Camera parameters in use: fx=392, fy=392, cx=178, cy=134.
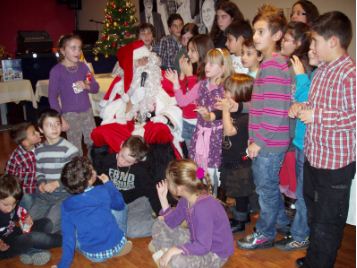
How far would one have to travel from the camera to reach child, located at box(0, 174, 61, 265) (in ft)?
8.00

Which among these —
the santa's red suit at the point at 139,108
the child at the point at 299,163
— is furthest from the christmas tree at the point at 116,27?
the child at the point at 299,163

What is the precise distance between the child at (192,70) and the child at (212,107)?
20cm

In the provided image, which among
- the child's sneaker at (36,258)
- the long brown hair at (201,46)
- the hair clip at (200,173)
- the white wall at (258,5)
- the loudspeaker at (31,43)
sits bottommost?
the child's sneaker at (36,258)

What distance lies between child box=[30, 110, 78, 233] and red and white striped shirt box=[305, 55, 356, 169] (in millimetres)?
1732

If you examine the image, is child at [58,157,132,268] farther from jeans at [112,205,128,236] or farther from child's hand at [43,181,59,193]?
child's hand at [43,181,59,193]

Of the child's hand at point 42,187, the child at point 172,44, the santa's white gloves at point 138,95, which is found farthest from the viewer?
the child at point 172,44

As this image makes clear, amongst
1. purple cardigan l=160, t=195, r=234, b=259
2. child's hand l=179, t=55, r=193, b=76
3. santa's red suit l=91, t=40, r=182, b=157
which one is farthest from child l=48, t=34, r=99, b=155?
purple cardigan l=160, t=195, r=234, b=259

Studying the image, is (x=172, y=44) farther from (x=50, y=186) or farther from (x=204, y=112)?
(x=50, y=186)

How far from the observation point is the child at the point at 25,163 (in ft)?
9.43

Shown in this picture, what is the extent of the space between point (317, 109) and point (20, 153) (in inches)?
82.5

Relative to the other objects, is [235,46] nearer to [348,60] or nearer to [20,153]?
[348,60]

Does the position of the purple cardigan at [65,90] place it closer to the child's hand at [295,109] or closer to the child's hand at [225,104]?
the child's hand at [225,104]

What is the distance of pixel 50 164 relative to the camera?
2846mm

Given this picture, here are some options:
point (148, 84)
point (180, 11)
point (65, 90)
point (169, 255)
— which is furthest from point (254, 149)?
point (180, 11)
